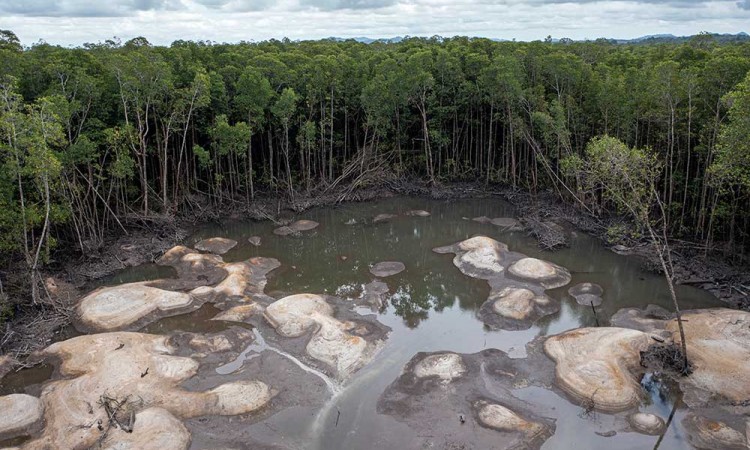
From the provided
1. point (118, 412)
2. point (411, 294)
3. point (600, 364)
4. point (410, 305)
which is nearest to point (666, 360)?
point (600, 364)

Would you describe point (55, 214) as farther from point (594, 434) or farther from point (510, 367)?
point (594, 434)

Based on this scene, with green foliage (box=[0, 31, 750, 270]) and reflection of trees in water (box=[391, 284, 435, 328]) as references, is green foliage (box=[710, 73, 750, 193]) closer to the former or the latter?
green foliage (box=[0, 31, 750, 270])

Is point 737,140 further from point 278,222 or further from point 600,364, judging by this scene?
point 278,222

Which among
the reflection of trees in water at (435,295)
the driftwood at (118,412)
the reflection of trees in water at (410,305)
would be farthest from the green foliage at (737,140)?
the driftwood at (118,412)

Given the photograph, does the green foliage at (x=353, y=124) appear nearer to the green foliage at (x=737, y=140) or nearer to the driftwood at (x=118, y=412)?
the green foliage at (x=737, y=140)

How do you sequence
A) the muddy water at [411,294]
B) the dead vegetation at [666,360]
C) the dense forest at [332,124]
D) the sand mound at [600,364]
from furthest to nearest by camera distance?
the dense forest at [332,124]
the dead vegetation at [666,360]
the sand mound at [600,364]
the muddy water at [411,294]

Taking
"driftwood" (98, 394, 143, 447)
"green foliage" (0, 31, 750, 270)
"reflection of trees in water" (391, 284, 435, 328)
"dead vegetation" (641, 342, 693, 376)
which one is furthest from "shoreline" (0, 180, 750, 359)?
"reflection of trees in water" (391, 284, 435, 328)
